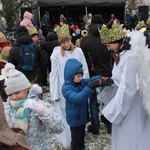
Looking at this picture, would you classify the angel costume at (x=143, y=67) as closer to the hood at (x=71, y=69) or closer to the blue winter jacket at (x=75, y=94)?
the blue winter jacket at (x=75, y=94)

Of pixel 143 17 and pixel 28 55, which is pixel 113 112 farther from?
pixel 143 17

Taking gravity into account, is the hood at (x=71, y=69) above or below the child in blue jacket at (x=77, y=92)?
above

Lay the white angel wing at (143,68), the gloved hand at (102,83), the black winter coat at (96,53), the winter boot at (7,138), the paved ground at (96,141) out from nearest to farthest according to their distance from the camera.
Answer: the winter boot at (7,138) → the white angel wing at (143,68) → the gloved hand at (102,83) → the paved ground at (96,141) → the black winter coat at (96,53)

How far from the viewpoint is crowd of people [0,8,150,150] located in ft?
7.29

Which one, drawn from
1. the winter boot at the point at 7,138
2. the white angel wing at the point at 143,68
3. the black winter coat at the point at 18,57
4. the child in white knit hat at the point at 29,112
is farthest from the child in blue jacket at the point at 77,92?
the winter boot at the point at 7,138

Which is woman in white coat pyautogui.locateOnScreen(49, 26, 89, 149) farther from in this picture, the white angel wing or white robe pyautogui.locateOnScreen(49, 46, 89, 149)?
the white angel wing

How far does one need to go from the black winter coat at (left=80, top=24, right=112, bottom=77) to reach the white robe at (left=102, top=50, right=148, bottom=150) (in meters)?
1.45

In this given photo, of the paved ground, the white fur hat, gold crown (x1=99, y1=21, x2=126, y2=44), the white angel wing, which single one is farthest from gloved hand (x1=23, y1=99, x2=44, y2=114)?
the paved ground

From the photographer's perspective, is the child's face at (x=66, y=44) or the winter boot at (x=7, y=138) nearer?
the winter boot at (x=7, y=138)

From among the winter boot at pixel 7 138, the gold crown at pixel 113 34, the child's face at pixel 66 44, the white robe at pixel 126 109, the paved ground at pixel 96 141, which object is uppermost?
the gold crown at pixel 113 34

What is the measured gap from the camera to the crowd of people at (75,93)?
222 cm

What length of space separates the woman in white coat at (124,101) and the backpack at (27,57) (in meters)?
1.84

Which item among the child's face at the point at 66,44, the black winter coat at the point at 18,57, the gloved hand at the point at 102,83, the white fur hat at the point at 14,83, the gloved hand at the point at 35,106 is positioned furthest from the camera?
the black winter coat at the point at 18,57

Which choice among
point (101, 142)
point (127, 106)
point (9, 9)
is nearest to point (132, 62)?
point (127, 106)
